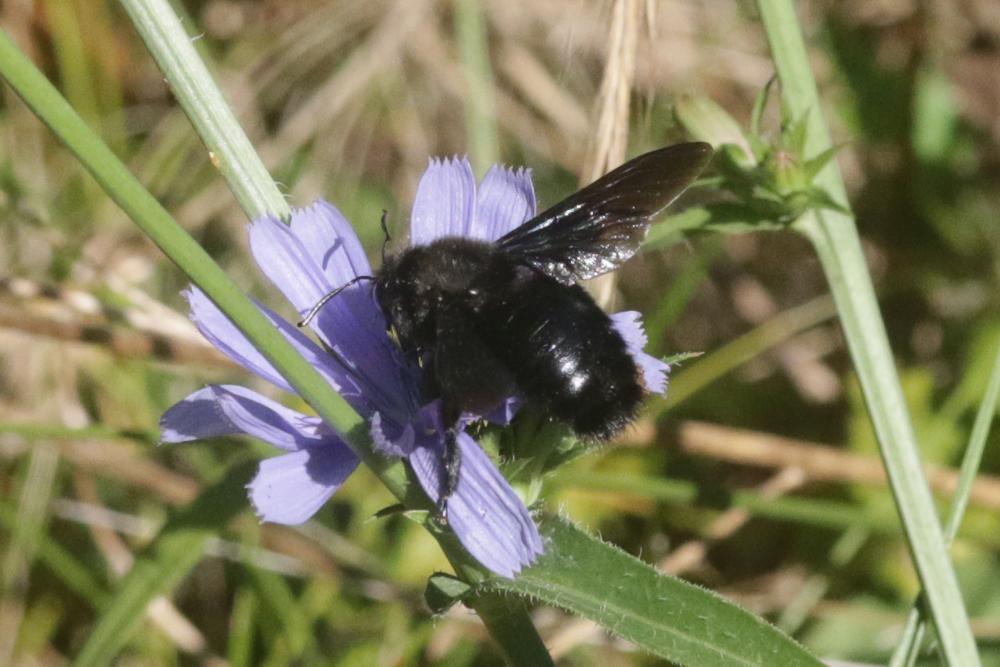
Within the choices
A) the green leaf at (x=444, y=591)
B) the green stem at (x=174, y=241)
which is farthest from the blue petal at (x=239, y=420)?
the green leaf at (x=444, y=591)

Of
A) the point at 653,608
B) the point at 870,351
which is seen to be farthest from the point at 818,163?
the point at 653,608

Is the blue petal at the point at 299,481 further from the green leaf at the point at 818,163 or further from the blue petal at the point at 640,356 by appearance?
the green leaf at the point at 818,163

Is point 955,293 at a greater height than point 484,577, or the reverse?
point 484,577

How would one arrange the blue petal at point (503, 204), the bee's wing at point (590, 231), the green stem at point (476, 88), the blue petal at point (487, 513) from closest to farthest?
the blue petal at point (487, 513)
the bee's wing at point (590, 231)
the blue petal at point (503, 204)
the green stem at point (476, 88)

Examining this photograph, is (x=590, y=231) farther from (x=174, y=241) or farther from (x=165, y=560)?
(x=165, y=560)

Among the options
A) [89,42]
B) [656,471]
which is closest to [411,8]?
[89,42]

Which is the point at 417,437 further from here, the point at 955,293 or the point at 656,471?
the point at 955,293
